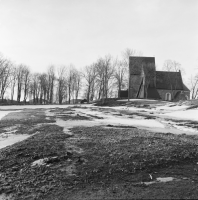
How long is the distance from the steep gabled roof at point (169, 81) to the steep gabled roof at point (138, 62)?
4088 millimetres

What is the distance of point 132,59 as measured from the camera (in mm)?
56406

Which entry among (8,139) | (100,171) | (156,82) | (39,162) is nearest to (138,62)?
(156,82)

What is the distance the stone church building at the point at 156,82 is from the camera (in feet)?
178

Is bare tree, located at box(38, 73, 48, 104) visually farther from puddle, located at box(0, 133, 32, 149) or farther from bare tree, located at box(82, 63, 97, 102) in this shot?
puddle, located at box(0, 133, 32, 149)

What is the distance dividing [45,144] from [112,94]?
60939 mm

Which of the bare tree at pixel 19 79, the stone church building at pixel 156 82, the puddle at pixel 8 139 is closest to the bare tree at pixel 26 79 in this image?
the bare tree at pixel 19 79

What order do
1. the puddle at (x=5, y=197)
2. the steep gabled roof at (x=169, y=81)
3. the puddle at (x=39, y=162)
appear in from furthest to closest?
the steep gabled roof at (x=169, y=81), the puddle at (x=39, y=162), the puddle at (x=5, y=197)

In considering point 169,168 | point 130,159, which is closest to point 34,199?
point 130,159

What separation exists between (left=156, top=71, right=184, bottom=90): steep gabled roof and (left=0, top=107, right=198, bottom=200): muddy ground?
52.1 meters

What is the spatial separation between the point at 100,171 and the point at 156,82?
5376 centimetres

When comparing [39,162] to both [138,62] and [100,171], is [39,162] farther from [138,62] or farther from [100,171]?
[138,62]

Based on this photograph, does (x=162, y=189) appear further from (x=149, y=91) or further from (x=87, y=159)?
(x=149, y=91)

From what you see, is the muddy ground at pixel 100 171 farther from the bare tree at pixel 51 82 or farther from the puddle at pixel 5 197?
the bare tree at pixel 51 82

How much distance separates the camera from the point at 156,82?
55.0 meters
